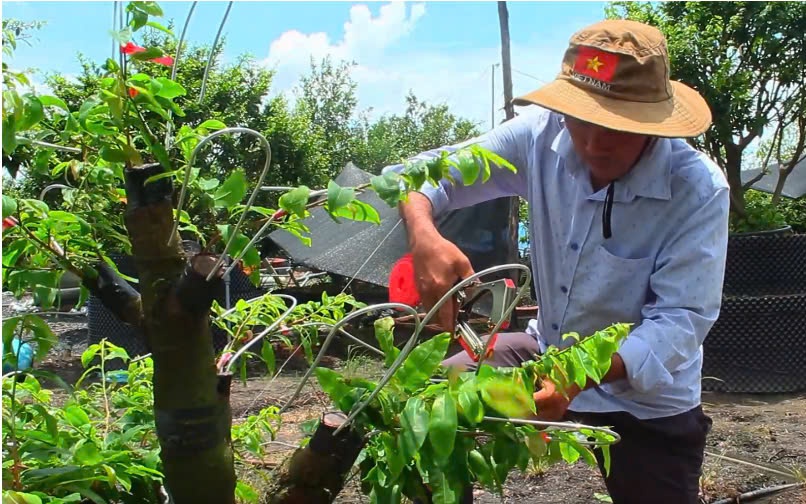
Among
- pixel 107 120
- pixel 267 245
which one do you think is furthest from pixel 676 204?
pixel 267 245

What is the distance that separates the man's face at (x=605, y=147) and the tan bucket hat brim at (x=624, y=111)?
63 millimetres

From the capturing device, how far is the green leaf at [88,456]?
1235mm

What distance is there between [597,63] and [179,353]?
3.99 ft

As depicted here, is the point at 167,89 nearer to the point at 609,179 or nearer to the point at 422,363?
the point at 422,363

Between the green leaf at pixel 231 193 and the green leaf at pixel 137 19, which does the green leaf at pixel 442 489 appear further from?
the green leaf at pixel 137 19

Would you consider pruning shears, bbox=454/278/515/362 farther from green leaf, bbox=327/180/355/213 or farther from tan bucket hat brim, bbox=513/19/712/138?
green leaf, bbox=327/180/355/213

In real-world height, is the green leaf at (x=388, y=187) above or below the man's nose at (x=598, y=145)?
below

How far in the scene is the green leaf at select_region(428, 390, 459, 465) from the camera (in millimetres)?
1052

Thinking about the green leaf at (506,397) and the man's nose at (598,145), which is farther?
the man's nose at (598,145)

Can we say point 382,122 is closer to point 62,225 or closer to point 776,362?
point 776,362

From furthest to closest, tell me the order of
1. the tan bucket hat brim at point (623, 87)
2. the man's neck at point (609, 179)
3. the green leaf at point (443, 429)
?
1. the man's neck at point (609, 179)
2. the tan bucket hat brim at point (623, 87)
3. the green leaf at point (443, 429)

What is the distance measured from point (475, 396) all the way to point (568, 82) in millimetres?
1081

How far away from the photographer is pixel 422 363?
1.20 metres

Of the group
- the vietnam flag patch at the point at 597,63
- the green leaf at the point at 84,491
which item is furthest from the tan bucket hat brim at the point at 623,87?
the green leaf at the point at 84,491
